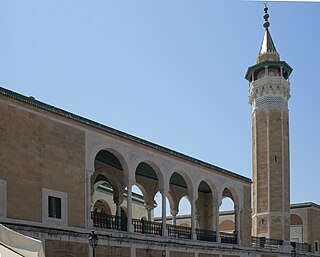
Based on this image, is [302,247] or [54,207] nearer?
[54,207]

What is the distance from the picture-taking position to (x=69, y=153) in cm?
1559

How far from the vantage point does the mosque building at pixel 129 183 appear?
46.0 feet

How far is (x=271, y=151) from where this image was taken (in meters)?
33.1

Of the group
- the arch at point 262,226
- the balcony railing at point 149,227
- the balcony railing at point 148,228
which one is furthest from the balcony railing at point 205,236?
the arch at point 262,226

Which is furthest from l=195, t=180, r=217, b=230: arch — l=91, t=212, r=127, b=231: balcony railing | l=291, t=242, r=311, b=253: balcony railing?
l=91, t=212, r=127, b=231: balcony railing

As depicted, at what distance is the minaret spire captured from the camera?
114 ft

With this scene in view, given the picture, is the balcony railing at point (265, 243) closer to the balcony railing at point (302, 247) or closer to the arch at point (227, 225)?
the balcony railing at point (302, 247)

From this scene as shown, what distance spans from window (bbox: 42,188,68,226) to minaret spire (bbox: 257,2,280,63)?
22449mm

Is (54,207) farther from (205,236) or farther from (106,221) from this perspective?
(205,236)

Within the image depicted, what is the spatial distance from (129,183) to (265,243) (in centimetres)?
1408

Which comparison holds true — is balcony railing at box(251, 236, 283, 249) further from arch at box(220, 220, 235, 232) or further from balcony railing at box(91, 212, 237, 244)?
arch at box(220, 220, 235, 232)

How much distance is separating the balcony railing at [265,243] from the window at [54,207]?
14167 millimetres

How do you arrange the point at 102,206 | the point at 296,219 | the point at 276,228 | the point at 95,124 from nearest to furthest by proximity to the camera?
the point at 95,124, the point at 102,206, the point at 276,228, the point at 296,219

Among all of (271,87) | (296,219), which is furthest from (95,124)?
(296,219)
